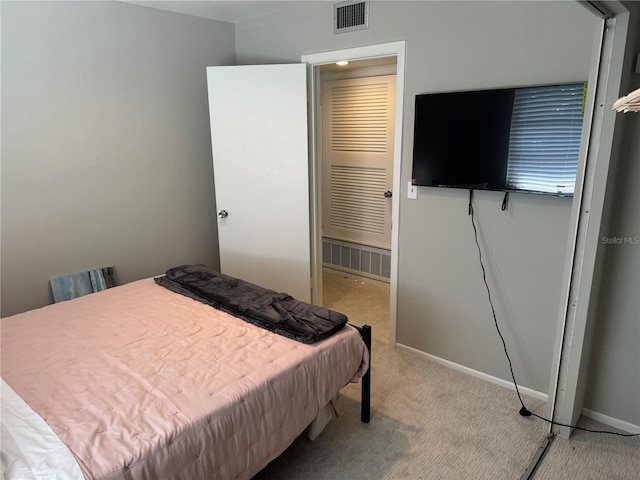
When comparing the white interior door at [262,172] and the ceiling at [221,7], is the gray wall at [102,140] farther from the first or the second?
the white interior door at [262,172]

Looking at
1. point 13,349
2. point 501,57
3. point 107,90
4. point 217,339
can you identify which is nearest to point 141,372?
point 217,339

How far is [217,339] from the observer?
6.37 ft

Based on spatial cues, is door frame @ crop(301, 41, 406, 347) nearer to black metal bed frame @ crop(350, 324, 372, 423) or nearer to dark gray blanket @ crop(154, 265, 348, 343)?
black metal bed frame @ crop(350, 324, 372, 423)

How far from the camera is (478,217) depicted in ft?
8.16

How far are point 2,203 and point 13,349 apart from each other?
1040 mm

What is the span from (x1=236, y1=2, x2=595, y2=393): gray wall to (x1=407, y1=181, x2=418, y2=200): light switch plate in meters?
0.03

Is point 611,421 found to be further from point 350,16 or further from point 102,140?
point 102,140

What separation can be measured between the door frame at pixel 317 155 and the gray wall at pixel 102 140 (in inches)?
35.8

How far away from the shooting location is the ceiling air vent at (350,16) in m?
2.69

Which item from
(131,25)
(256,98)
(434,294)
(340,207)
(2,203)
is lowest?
(434,294)

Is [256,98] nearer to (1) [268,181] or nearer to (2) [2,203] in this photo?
(1) [268,181]

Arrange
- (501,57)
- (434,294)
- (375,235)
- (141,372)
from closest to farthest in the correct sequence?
(141,372)
(501,57)
(434,294)
(375,235)

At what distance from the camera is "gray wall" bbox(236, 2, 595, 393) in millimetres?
2141

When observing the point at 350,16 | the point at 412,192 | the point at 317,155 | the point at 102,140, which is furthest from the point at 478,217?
the point at 102,140
